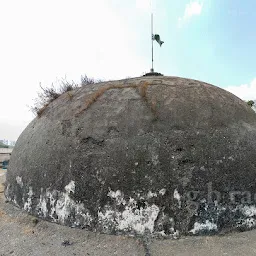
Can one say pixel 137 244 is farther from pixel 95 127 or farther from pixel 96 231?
pixel 95 127

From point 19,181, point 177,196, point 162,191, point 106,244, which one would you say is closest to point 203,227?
point 177,196

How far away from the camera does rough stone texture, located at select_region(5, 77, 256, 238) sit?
326 cm

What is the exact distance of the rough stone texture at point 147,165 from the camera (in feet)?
10.7

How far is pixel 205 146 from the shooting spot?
347 centimetres

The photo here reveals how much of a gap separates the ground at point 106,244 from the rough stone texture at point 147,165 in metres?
0.11

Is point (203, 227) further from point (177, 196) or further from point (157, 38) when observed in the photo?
point (157, 38)

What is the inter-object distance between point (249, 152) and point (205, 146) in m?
0.65

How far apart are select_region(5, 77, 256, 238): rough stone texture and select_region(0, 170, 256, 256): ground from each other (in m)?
0.11

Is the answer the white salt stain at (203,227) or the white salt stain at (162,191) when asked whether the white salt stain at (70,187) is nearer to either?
the white salt stain at (162,191)

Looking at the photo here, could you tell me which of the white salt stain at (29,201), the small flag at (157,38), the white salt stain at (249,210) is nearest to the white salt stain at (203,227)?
the white salt stain at (249,210)

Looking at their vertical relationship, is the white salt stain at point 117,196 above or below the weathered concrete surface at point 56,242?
above

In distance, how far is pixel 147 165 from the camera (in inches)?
131

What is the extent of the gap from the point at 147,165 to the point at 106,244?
98 centimetres

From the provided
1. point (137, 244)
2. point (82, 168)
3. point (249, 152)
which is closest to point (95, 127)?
point (82, 168)
